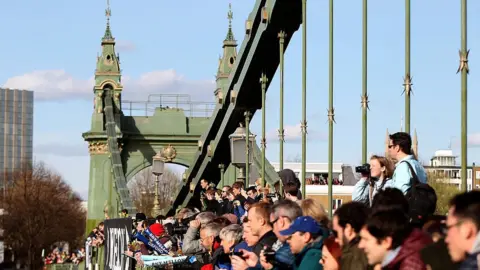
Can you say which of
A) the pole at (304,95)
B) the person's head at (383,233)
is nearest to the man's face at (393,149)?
the person's head at (383,233)

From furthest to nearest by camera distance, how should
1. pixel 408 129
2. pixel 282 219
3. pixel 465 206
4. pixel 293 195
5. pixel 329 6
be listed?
pixel 329 6
pixel 293 195
pixel 408 129
pixel 282 219
pixel 465 206

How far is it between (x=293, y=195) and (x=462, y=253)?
6655mm

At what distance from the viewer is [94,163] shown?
58406mm

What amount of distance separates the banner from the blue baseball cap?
45.7ft

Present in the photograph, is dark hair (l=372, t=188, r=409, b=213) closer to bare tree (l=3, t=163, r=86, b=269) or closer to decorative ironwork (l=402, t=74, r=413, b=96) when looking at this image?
decorative ironwork (l=402, t=74, r=413, b=96)

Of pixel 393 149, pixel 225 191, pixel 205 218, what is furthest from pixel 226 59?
pixel 393 149

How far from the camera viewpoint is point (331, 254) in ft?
29.5

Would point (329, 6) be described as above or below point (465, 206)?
above

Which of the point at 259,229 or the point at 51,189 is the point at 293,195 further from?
the point at 51,189

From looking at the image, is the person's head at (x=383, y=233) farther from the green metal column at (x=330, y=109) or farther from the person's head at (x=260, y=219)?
the green metal column at (x=330, y=109)

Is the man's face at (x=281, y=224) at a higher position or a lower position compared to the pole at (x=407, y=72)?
lower

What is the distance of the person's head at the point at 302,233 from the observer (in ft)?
31.6

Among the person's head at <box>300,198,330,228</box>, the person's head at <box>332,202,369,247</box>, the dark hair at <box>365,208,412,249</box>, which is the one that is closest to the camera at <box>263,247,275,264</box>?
the person's head at <box>300,198,330,228</box>

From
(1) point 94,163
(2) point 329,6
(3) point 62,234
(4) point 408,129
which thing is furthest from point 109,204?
(3) point 62,234
